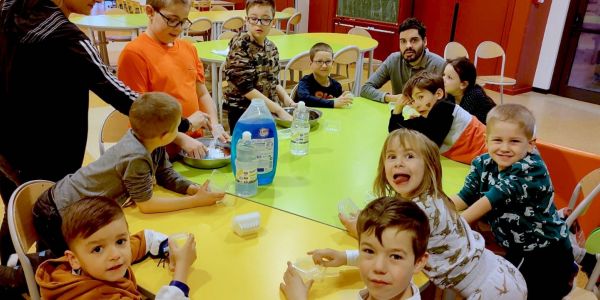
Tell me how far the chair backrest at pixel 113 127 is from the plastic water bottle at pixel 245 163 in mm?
766

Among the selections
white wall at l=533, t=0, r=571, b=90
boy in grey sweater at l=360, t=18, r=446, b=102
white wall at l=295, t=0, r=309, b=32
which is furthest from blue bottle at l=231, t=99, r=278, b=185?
white wall at l=295, t=0, r=309, b=32

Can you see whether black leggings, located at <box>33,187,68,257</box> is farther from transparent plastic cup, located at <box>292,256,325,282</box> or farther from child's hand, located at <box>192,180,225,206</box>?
transparent plastic cup, located at <box>292,256,325,282</box>

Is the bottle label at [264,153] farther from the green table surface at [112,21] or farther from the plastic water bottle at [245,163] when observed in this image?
the green table surface at [112,21]

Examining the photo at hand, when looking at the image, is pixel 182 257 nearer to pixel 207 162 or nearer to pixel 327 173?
pixel 207 162

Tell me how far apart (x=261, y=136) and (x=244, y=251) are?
482mm

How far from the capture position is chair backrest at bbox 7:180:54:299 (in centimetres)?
126

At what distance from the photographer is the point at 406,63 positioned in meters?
3.31

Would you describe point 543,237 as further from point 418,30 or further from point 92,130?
point 92,130

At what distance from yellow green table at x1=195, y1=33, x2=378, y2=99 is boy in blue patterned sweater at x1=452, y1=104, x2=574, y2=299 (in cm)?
267

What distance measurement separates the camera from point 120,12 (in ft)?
21.9

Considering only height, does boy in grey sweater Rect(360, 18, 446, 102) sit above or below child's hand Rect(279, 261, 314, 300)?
above

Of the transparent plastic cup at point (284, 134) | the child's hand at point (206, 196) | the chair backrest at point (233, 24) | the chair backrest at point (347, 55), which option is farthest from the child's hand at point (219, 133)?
the chair backrest at point (233, 24)

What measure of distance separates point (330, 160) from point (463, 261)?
825mm

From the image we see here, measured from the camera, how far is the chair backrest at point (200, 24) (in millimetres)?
5958
